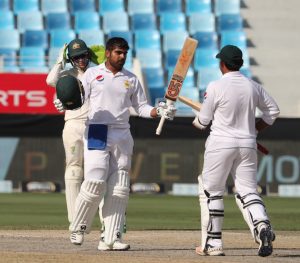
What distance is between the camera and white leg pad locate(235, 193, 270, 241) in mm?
9336

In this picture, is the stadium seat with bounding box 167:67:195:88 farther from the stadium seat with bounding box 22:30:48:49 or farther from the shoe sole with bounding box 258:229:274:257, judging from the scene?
the shoe sole with bounding box 258:229:274:257

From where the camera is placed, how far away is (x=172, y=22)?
31.7m

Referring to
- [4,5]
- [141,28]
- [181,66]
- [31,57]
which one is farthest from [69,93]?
[4,5]

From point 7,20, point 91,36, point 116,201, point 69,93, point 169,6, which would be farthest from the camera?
point 169,6

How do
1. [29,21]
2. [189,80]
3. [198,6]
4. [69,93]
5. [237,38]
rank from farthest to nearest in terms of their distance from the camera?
[198,6] → [29,21] → [237,38] → [189,80] → [69,93]

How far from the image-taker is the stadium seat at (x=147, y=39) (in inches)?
1222

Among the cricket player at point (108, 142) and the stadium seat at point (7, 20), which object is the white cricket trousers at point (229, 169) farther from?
the stadium seat at point (7, 20)

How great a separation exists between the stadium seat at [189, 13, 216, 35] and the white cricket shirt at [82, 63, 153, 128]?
858 inches

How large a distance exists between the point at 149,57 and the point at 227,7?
9.98 ft

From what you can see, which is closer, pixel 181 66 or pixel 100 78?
pixel 100 78

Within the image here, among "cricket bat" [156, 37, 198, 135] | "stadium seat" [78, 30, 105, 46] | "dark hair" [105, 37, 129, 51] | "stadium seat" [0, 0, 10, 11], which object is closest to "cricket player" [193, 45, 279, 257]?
"cricket bat" [156, 37, 198, 135]

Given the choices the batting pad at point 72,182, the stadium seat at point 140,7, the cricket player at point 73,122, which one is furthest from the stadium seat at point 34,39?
the batting pad at point 72,182

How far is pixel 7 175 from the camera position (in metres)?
23.6

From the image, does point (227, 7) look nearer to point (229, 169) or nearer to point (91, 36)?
point (91, 36)
